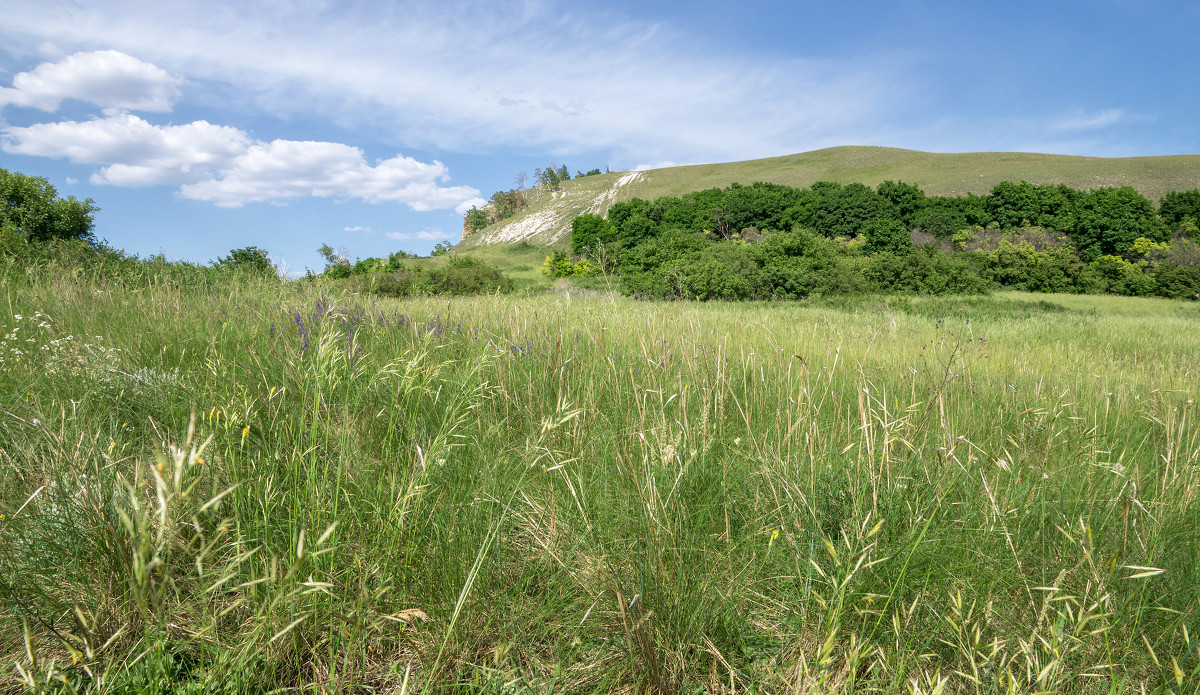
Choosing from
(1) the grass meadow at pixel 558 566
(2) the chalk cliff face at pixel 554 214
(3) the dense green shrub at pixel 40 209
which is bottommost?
(1) the grass meadow at pixel 558 566

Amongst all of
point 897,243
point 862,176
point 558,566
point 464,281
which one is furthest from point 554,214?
point 558,566

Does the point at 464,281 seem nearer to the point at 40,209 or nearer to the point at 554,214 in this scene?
the point at 40,209

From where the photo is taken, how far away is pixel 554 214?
5975cm

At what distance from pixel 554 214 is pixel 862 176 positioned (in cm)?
3098

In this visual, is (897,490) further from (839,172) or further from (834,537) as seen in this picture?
(839,172)


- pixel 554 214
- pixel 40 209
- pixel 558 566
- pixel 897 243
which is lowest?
pixel 558 566

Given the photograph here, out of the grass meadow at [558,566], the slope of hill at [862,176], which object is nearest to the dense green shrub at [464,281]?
the grass meadow at [558,566]

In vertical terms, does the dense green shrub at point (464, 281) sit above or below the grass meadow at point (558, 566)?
above

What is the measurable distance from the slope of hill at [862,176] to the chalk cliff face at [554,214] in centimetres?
13

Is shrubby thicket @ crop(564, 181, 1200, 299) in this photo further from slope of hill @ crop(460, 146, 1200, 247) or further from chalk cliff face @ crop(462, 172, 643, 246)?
chalk cliff face @ crop(462, 172, 643, 246)

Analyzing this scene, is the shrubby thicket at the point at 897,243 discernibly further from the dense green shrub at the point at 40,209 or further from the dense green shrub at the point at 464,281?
the dense green shrub at the point at 40,209

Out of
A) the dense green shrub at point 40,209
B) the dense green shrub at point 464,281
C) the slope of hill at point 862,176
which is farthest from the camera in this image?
the slope of hill at point 862,176

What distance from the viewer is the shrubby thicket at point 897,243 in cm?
1429

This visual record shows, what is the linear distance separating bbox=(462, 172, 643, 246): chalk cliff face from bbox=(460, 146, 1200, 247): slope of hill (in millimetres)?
135
